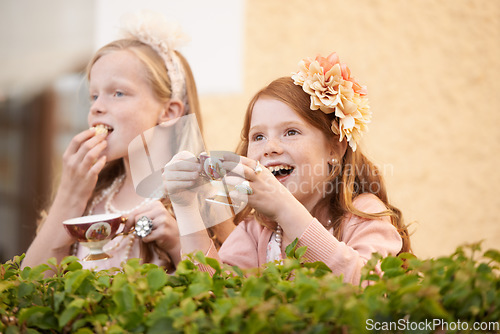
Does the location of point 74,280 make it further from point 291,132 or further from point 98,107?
point 98,107

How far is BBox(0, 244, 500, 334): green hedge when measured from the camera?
66cm

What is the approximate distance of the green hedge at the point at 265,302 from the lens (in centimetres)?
66

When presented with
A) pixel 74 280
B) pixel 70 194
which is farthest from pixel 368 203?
pixel 70 194

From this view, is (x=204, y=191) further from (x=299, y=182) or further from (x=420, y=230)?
(x=420, y=230)

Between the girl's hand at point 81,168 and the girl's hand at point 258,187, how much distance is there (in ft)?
1.98

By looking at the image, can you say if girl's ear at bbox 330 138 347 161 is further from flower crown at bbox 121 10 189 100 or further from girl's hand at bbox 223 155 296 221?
flower crown at bbox 121 10 189 100

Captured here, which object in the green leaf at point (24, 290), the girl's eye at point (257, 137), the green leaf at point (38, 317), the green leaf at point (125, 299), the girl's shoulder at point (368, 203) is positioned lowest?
the green leaf at point (38, 317)

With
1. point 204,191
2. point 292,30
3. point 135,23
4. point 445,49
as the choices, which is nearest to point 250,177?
point 204,191

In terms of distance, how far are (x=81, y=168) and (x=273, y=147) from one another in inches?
25.2

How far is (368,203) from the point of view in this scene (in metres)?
1.30

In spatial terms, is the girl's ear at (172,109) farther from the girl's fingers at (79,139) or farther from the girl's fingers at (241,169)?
the girl's fingers at (241,169)

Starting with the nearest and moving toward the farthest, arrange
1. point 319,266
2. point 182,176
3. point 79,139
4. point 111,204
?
point 319,266
point 182,176
point 79,139
point 111,204

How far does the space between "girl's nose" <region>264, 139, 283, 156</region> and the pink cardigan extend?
22cm

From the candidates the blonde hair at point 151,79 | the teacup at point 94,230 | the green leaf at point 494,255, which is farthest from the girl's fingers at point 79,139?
the green leaf at point 494,255
